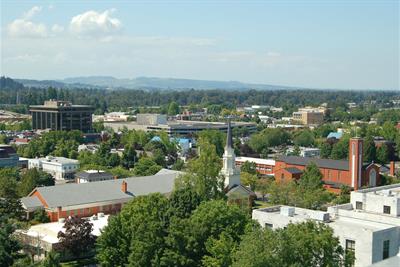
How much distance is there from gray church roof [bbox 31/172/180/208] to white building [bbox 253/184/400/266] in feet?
79.1

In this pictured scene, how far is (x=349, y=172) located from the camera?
67.8 m

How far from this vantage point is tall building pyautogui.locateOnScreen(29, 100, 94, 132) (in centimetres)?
12406

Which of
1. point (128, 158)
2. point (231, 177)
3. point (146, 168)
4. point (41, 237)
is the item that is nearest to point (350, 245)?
point (41, 237)

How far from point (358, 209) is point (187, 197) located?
36.1 ft

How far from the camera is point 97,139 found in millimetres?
118938

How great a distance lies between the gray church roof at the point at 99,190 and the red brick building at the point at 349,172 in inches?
581

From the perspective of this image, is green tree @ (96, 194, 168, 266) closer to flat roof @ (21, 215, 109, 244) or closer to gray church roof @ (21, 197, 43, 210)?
flat roof @ (21, 215, 109, 244)

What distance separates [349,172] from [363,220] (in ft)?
123

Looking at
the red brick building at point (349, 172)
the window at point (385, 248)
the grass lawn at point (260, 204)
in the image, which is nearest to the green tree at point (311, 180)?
the red brick building at point (349, 172)

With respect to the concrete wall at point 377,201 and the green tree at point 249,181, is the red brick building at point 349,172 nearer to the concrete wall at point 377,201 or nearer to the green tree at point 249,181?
the green tree at point 249,181

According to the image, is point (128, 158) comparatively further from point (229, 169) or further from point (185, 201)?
point (185, 201)

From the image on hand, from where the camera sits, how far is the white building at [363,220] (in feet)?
88.8

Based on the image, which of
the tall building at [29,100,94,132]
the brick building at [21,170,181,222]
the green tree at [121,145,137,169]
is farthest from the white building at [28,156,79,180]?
the tall building at [29,100,94,132]

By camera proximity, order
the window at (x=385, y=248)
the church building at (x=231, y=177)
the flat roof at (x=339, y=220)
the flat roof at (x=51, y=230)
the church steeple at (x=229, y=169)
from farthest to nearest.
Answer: the church steeple at (x=229, y=169) < the church building at (x=231, y=177) < the flat roof at (x=51, y=230) < the flat roof at (x=339, y=220) < the window at (x=385, y=248)
